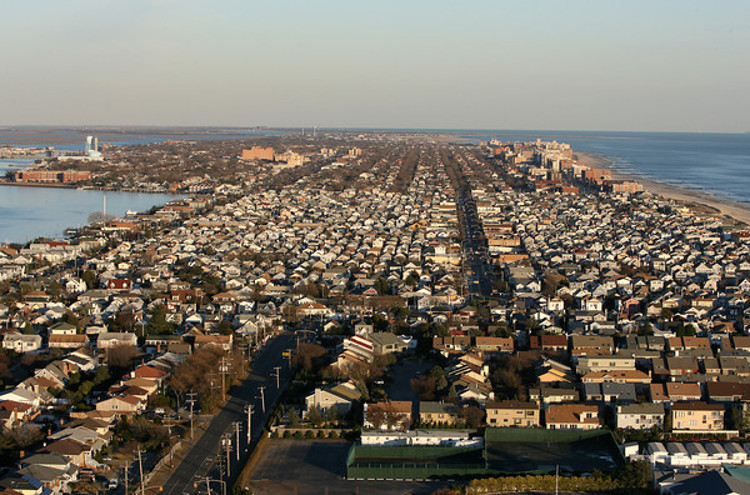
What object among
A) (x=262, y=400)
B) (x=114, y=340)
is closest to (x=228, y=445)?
(x=262, y=400)

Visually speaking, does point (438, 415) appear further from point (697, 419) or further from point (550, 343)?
point (550, 343)

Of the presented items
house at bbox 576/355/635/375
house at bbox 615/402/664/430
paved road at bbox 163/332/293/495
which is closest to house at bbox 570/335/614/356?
house at bbox 576/355/635/375

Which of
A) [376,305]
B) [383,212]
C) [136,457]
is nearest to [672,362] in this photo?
[376,305]

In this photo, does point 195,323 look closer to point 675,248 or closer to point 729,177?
point 675,248

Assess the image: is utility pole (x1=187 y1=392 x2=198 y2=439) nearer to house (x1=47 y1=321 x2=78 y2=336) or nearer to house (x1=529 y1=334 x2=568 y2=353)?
house (x1=47 y1=321 x2=78 y2=336)

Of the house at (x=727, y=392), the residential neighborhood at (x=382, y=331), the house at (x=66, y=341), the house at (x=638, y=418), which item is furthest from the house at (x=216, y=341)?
the house at (x=727, y=392)

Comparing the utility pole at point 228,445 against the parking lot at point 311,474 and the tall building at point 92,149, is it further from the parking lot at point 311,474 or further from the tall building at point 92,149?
the tall building at point 92,149
